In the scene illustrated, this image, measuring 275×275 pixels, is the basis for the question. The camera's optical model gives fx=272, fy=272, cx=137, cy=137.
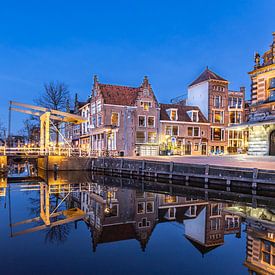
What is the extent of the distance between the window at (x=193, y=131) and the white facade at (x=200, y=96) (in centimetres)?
305

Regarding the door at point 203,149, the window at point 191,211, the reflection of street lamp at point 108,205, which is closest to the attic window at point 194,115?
the door at point 203,149

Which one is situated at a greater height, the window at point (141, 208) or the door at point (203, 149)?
the door at point (203, 149)

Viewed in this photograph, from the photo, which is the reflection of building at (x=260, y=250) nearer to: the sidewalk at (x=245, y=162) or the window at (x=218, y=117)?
the sidewalk at (x=245, y=162)

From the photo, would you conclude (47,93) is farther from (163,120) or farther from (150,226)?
(150,226)

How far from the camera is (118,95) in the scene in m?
38.3

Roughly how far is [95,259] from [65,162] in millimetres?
21275

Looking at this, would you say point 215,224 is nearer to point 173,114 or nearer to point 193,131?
point 173,114

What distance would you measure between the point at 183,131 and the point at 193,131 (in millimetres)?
1804

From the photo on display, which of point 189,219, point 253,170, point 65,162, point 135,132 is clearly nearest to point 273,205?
point 253,170

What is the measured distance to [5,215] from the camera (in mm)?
11203

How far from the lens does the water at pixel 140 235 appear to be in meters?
6.55

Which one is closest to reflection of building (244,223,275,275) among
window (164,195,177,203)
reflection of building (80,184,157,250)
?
reflection of building (80,184,157,250)

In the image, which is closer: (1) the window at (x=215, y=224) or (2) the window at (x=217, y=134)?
(1) the window at (x=215, y=224)

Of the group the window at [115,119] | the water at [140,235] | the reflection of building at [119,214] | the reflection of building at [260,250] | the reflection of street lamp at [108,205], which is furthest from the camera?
the window at [115,119]
